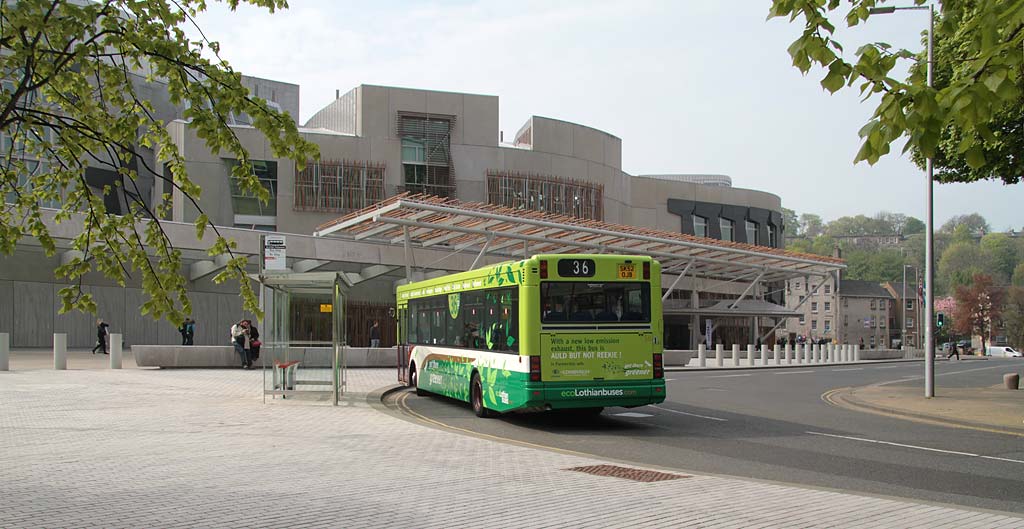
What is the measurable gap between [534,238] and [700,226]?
3716 cm

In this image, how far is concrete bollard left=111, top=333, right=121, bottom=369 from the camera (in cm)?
2766

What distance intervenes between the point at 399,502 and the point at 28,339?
3911cm

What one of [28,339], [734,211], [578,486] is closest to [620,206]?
[734,211]

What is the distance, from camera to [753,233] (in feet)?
265

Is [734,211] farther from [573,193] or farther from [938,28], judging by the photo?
[938,28]

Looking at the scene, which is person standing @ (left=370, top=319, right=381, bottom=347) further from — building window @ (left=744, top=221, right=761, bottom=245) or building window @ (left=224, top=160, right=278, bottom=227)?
building window @ (left=744, top=221, right=761, bottom=245)

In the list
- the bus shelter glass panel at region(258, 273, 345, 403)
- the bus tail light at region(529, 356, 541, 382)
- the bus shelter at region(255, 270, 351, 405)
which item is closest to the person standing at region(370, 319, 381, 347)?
the bus shelter glass panel at region(258, 273, 345, 403)

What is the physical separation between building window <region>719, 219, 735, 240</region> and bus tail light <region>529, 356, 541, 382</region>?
65120mm

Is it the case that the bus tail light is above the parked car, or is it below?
above

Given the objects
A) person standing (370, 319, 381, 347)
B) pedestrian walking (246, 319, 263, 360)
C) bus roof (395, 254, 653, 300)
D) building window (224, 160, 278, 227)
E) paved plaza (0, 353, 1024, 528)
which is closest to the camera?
paved plaza (0, 353, 1024, 528)

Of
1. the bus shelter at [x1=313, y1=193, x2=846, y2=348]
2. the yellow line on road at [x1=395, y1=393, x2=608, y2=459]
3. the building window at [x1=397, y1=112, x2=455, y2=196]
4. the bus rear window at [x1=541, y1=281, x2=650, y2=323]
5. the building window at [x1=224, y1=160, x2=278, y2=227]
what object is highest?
the building window at [x1=397, y1=112, x2=455, y2=196]

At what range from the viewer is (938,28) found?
21.0 feet

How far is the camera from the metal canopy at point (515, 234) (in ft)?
122

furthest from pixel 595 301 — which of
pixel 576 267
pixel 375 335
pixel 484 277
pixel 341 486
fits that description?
pixel 375 335
